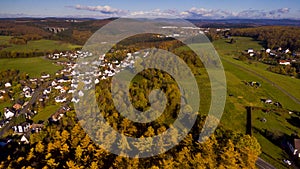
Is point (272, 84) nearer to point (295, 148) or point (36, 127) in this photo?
point (295, 148)

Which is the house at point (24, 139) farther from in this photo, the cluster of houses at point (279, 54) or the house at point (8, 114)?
the cluster of houses at point (279, 54)

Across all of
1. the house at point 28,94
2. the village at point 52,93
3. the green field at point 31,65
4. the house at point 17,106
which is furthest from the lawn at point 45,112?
the green field at point 31,65

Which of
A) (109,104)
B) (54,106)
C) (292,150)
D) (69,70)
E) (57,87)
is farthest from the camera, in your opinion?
(69,70)

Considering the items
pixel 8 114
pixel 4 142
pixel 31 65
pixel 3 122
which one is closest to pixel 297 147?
pixel 4 142

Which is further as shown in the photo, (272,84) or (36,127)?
(272,84)

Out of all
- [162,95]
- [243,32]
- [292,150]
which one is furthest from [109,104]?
[243,32]

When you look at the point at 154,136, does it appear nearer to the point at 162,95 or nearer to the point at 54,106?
the point at 162,95

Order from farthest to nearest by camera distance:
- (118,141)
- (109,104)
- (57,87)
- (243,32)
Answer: (243,32) → (57,87) → (109,104) → (118,141)

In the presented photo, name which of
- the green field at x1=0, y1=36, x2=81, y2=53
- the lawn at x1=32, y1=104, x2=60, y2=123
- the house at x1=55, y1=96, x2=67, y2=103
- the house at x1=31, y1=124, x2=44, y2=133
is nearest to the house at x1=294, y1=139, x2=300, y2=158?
the house at x1=31, y1=124, x2=44, y2=133
